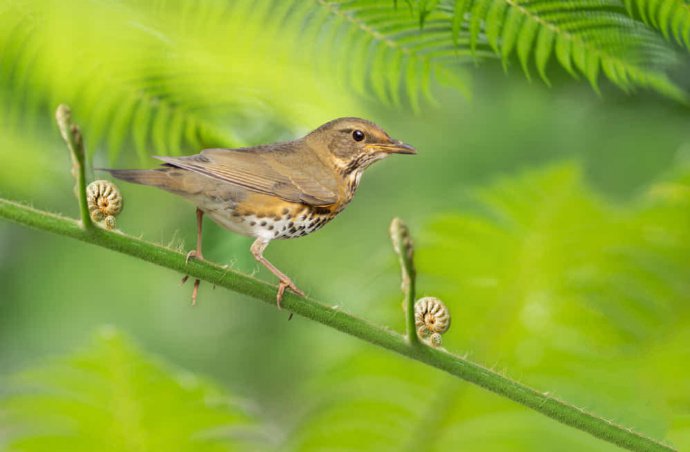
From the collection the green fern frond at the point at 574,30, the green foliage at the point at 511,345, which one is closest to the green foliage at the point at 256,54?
the green fern frond at the point at 574,30

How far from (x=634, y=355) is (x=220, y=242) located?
418 mm

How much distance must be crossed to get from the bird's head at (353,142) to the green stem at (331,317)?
0.18 meters

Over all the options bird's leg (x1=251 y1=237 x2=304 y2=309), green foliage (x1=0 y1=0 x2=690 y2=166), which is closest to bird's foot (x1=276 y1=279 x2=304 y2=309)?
bird's leg (x1=251 y1=237 x2=304 y2=309)

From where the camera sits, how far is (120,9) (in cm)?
100

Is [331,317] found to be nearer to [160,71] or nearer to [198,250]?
[198,250]

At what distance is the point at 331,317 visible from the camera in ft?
1.67

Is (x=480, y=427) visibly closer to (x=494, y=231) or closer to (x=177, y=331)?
(x=494, y=231)

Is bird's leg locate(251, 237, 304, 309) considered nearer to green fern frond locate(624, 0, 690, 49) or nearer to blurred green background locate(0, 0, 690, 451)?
blurred green background locate(0, 0, 690, 451)

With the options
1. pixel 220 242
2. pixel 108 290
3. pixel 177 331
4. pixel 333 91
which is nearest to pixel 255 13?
pixel 333 91

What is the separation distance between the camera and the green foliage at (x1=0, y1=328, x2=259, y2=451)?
797 millimetres

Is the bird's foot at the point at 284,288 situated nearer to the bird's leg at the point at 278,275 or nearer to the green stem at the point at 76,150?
the bird's leg at the point at 278,275

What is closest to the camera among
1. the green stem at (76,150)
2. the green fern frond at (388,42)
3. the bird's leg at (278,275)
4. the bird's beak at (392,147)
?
the green stem at (76,150)

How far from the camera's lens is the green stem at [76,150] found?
42 cm

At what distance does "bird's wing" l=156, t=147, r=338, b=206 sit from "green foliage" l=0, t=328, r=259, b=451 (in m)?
0.22
